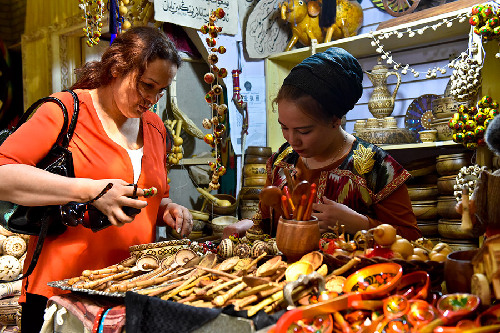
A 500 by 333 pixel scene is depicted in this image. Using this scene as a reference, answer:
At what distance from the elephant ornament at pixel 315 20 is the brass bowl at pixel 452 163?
1.24 m

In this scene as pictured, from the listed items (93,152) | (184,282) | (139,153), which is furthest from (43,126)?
(184,282)

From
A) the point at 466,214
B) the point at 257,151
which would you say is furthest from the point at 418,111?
the point at 466,214

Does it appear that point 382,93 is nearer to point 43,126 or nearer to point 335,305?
point 43,126

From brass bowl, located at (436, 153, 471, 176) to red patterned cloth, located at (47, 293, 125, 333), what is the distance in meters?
2.21

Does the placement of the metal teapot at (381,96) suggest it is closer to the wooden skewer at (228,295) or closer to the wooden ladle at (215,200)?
the wooden ladle at (215,200)

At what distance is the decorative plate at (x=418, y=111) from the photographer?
129 inches

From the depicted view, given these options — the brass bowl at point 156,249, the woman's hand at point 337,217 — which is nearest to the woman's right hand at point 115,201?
the brass bowl at point 156,249

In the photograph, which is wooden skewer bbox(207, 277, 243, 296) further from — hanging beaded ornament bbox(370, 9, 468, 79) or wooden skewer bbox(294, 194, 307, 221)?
hanging beaded ornament bbox(370, 9, 468, 79)

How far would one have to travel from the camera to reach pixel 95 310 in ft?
3.98

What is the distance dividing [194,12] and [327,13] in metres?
1.01

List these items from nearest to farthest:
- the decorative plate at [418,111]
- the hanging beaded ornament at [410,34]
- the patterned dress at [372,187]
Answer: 1. the patterned dress at [372,187]
2. the hanging beaded ornament at [410,34]
3. the decorative plate at [418,111]

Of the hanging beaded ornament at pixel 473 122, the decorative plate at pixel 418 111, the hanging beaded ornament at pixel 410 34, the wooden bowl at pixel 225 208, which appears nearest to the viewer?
the hanging beaded ornament at pixel 473 122

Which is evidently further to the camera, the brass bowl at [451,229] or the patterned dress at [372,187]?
the brass bowl at [451,229]

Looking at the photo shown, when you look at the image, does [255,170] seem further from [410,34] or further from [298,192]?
[298,192]
